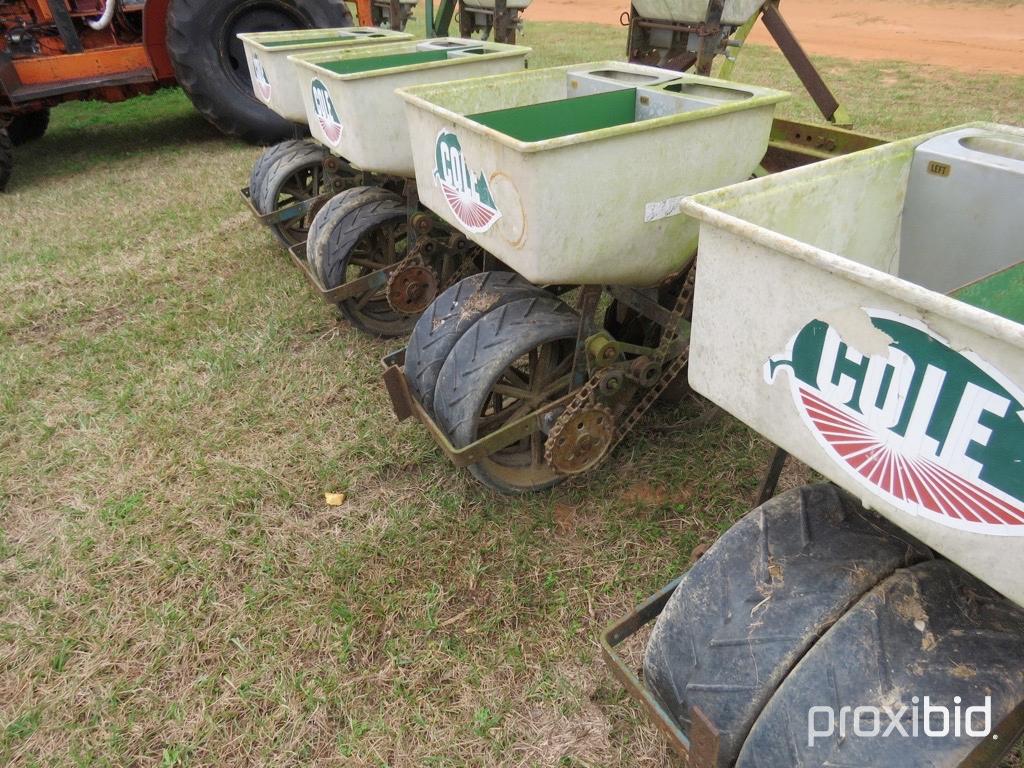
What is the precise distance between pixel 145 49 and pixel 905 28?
14.7 metres

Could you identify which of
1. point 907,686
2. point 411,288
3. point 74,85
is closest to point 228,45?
point 74,85

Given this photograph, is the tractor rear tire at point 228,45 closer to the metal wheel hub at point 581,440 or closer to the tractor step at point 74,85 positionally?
the tractor step at point 74,85

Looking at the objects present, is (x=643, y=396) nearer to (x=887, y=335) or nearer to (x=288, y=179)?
(x=887, y=335)

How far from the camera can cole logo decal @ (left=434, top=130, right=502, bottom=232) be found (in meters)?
1.97

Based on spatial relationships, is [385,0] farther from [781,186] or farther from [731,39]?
[781,186]

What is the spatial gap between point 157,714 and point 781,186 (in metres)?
1.98

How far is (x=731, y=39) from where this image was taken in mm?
3580

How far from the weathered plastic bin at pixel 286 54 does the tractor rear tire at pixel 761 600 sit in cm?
328

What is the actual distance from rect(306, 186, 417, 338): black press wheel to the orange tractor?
9.78ft

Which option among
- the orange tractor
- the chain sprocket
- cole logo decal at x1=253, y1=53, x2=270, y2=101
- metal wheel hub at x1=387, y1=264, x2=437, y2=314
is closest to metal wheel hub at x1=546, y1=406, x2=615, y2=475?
the chain sprocket

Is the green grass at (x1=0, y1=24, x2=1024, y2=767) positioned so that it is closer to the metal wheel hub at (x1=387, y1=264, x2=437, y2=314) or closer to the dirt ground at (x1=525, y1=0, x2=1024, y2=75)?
the metal wheel hub at (x1=387, y1=264, x2=437, y2=314)

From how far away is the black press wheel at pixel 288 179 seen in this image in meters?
3.98

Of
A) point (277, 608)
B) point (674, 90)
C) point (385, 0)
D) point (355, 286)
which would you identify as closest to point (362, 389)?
point (355, 286)

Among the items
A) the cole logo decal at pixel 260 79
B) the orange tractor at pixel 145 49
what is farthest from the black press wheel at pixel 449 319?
the orange tractor at pixel 145 49
